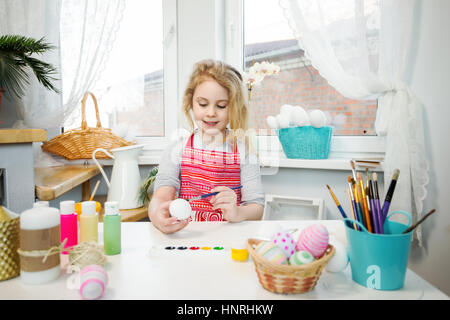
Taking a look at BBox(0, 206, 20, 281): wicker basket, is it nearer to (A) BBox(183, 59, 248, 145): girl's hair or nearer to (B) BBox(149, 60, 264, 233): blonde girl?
(B) BBox(149, 60, 264, 233): blonde girl

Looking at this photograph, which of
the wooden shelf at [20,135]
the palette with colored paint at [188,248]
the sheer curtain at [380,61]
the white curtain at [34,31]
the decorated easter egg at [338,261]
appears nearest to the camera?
the decorated easter egg at [338,261]

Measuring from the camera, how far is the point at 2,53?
1234 mm

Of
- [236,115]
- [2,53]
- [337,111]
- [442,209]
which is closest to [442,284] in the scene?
[442,209]

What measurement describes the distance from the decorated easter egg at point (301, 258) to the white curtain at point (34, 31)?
1660mm

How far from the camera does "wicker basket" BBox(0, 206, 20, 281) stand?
1.89 feet

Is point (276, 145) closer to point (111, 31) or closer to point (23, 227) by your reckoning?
point (111, 31)

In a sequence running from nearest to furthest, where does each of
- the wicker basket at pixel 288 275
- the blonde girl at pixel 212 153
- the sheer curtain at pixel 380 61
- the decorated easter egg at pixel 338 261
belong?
1. the wicker basket at pixel 288 275
2. the decorated easter egg at pixel 338 261
3. the blonde girl at pixel 212 153
4. the sheer curtain at pixel 380 61

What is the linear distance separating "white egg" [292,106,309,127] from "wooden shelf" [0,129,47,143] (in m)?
1.10

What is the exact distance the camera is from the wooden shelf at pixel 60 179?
3.97ft

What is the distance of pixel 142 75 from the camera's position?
6.84ft

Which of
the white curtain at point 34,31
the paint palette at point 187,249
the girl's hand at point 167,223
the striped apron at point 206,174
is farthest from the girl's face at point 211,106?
the white curtain at point 34,31

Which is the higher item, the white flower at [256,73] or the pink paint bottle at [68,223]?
the white flower at [256,73]

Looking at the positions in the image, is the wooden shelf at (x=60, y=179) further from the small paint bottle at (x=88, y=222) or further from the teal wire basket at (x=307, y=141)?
the teal wire basket at (x=307, y=141)

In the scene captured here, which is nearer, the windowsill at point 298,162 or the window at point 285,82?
the windowsill at point 298,162
